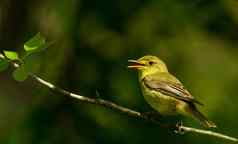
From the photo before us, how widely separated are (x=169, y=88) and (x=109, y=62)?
1.95 m

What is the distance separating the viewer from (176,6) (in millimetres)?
7816

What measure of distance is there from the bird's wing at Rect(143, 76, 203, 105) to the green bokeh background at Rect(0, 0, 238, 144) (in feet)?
4.17

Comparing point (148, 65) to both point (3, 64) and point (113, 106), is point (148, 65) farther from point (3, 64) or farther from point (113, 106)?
point (3, 64)

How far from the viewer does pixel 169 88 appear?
19.1 feet

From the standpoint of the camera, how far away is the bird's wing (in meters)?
5.59

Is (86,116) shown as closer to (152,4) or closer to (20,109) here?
(20,109)

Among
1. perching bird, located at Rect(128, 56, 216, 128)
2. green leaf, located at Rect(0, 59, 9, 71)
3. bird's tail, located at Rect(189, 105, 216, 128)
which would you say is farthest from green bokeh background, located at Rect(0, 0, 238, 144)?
green leaf, located at Rect(0, 59, 9, 71)

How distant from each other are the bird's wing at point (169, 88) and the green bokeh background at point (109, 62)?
4.17ft

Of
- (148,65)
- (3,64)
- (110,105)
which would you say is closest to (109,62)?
(148,65)

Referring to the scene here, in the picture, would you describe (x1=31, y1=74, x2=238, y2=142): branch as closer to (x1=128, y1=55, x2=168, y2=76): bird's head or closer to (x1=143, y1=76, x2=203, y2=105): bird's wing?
(x1=143, y1=76, x2=203, y2=105): bird's wing

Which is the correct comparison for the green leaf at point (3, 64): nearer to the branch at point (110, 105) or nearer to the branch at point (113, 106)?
the branch at point (113, 106)

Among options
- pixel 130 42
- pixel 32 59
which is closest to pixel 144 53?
pixel 130 42

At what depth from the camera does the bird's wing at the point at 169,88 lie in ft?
18.3

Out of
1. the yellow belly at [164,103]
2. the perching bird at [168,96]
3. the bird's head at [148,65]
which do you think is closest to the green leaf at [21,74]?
the perching bird at [168,96]
